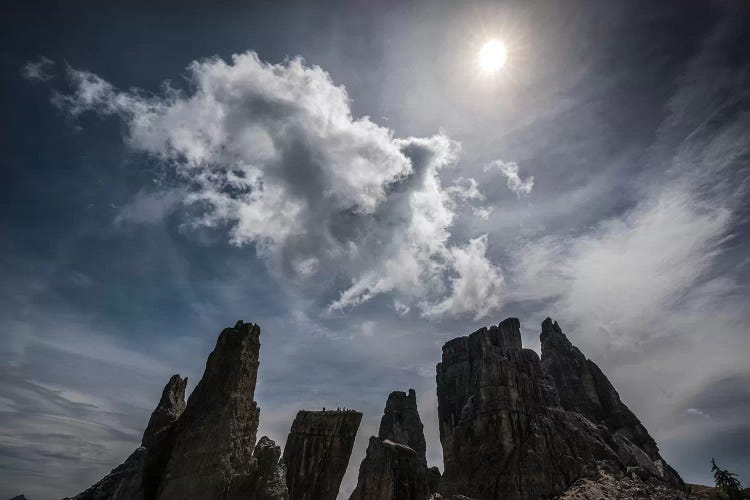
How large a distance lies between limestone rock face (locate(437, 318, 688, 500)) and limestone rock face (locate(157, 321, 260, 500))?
62.8 meters

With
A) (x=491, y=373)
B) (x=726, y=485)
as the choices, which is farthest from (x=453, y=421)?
(x=726, y=485)

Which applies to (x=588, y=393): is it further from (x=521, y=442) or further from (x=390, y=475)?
(x=390, y=475)

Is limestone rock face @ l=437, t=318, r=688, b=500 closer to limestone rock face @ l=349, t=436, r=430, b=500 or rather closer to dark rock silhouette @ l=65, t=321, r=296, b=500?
limestone rock face @ l=349, t=436, r=430, b=500

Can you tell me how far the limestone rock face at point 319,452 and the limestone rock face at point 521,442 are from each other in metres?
48.3

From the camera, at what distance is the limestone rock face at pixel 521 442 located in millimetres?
71812

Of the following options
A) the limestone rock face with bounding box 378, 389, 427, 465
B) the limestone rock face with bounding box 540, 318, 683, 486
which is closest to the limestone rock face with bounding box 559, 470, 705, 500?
the limestone rock face with bounding box 540, 318, 683, 486

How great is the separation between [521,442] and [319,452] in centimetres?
5687

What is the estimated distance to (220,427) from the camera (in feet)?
84.3

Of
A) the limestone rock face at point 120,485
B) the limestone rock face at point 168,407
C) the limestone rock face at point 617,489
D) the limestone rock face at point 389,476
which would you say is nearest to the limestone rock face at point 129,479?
the limestone rock face at point 120,485

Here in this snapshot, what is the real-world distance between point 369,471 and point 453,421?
9864 cm

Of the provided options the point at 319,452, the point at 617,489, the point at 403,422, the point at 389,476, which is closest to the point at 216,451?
the point at 319,452

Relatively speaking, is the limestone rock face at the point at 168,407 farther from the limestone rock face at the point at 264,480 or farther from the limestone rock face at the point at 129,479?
the limestone rock face at the point at 264,480

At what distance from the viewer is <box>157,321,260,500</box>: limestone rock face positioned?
24.1m

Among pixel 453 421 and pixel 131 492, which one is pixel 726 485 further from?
pixel 131 492
